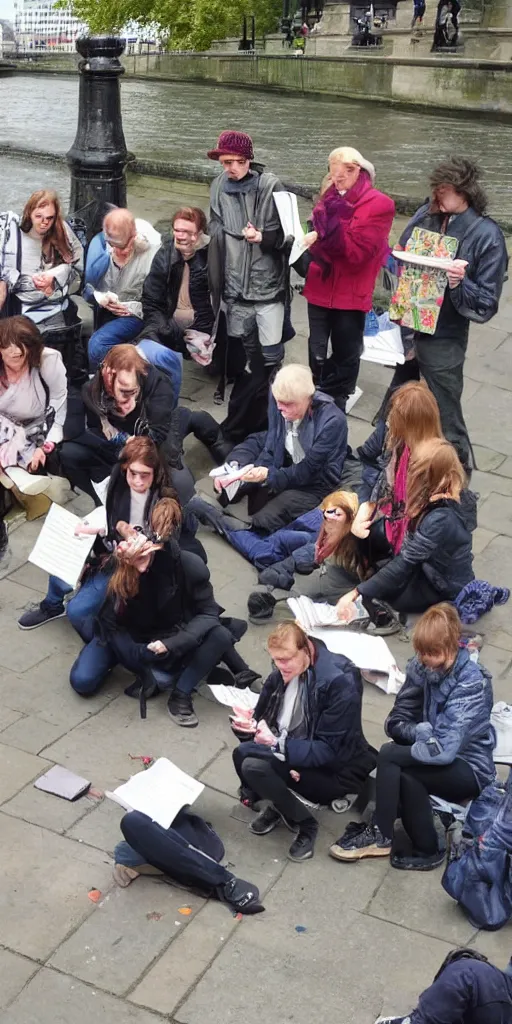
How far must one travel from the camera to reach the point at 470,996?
417cm

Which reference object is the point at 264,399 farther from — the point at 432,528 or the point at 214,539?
the point at 432,528

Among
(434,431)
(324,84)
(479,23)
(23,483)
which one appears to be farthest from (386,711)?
(479,23)

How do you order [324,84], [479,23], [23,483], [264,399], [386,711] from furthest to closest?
[479,23], [324,84], [264,399], [23,483], [386,711]

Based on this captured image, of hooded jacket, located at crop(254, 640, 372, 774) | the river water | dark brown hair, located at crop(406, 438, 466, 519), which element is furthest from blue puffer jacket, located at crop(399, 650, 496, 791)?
the river water

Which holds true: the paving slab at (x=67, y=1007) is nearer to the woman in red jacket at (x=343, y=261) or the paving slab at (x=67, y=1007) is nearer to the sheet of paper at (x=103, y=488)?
the sheet of paper at (x=103, y=488)

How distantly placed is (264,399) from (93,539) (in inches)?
81.0

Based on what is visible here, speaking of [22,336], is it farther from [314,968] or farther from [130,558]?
[314,968]

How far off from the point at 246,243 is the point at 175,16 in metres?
22.1

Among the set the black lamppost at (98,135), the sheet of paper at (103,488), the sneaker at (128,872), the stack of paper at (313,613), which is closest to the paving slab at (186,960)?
the sneaker at (128,872)

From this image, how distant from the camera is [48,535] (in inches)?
270

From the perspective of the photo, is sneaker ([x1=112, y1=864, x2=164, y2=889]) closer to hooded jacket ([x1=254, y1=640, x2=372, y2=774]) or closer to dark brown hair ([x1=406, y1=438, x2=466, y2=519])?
hooded jacket ([x1=254, y1=640, x2=372, y2=774])

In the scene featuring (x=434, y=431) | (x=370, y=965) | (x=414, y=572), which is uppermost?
(x=434, y=431)

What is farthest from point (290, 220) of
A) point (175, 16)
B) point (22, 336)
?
point (175, 16)

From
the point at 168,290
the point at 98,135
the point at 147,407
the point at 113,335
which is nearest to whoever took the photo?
the point at 147,407
